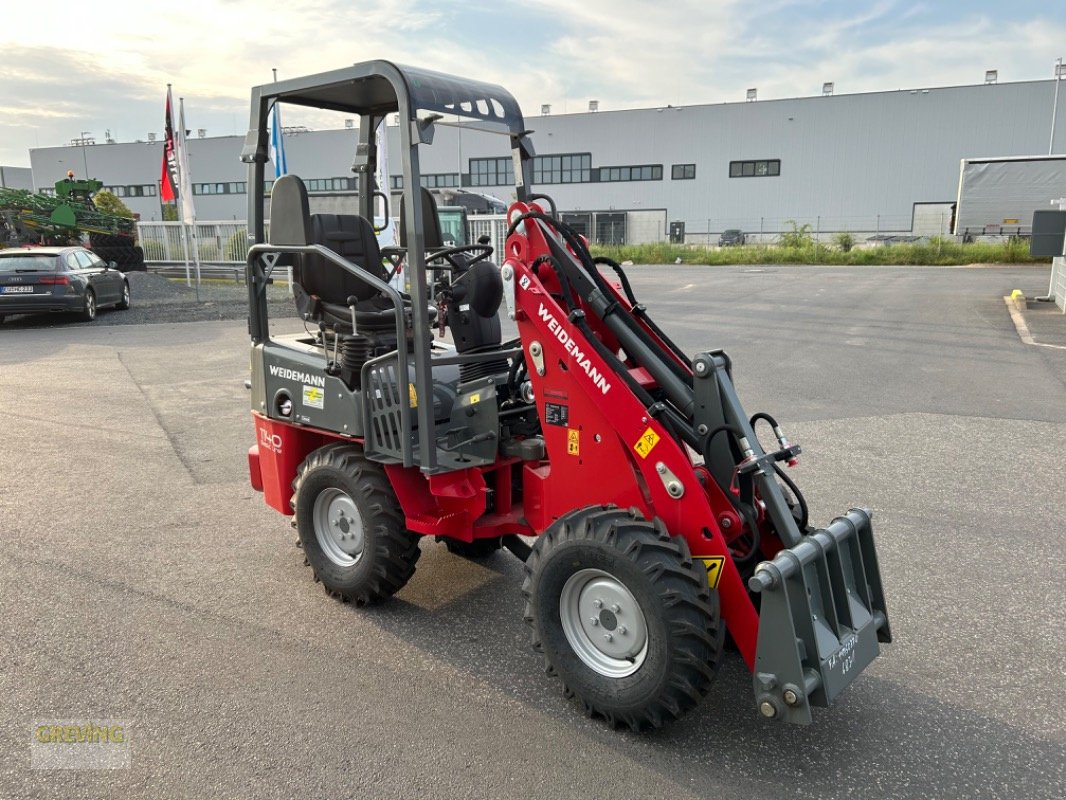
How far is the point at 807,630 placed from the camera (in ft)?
9.15

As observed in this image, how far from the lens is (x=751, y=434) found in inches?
128

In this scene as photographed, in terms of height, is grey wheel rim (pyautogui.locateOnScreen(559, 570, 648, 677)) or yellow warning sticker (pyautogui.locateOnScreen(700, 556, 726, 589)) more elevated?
yellow warning sticker (pyautogui.locateOnScreen(700, 556, 726, 589))

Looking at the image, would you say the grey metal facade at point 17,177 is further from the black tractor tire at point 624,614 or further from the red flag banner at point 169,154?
the black tractor tire at point 624,614

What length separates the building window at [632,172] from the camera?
172ft

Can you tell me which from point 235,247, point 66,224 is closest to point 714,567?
point 235,247

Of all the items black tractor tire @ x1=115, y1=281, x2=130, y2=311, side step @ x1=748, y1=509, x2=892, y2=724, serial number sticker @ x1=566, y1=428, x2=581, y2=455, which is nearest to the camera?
side step @ x1=748, y1=509, x2=892, y2=724

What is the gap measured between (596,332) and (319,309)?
5.08ft

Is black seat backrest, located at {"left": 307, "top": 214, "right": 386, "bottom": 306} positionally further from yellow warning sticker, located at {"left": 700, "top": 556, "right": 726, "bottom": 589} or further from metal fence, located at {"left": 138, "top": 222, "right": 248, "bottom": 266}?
metal fence, located at {"left": 138, "top": 222, "right": 248, "bottom": 266}

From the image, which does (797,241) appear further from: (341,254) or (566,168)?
(341,254)

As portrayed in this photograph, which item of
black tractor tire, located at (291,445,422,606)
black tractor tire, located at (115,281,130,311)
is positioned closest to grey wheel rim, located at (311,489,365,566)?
black tractor tire, located at (291,445,422,606)

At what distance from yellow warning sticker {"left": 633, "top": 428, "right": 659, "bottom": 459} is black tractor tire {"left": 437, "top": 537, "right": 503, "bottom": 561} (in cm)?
178

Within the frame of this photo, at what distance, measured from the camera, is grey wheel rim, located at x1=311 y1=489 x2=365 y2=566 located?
4.27m

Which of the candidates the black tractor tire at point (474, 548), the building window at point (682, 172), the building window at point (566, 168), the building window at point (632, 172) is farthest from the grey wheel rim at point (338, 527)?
the building window at point (566, 168)

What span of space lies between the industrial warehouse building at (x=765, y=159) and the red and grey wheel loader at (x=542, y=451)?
39408mm
